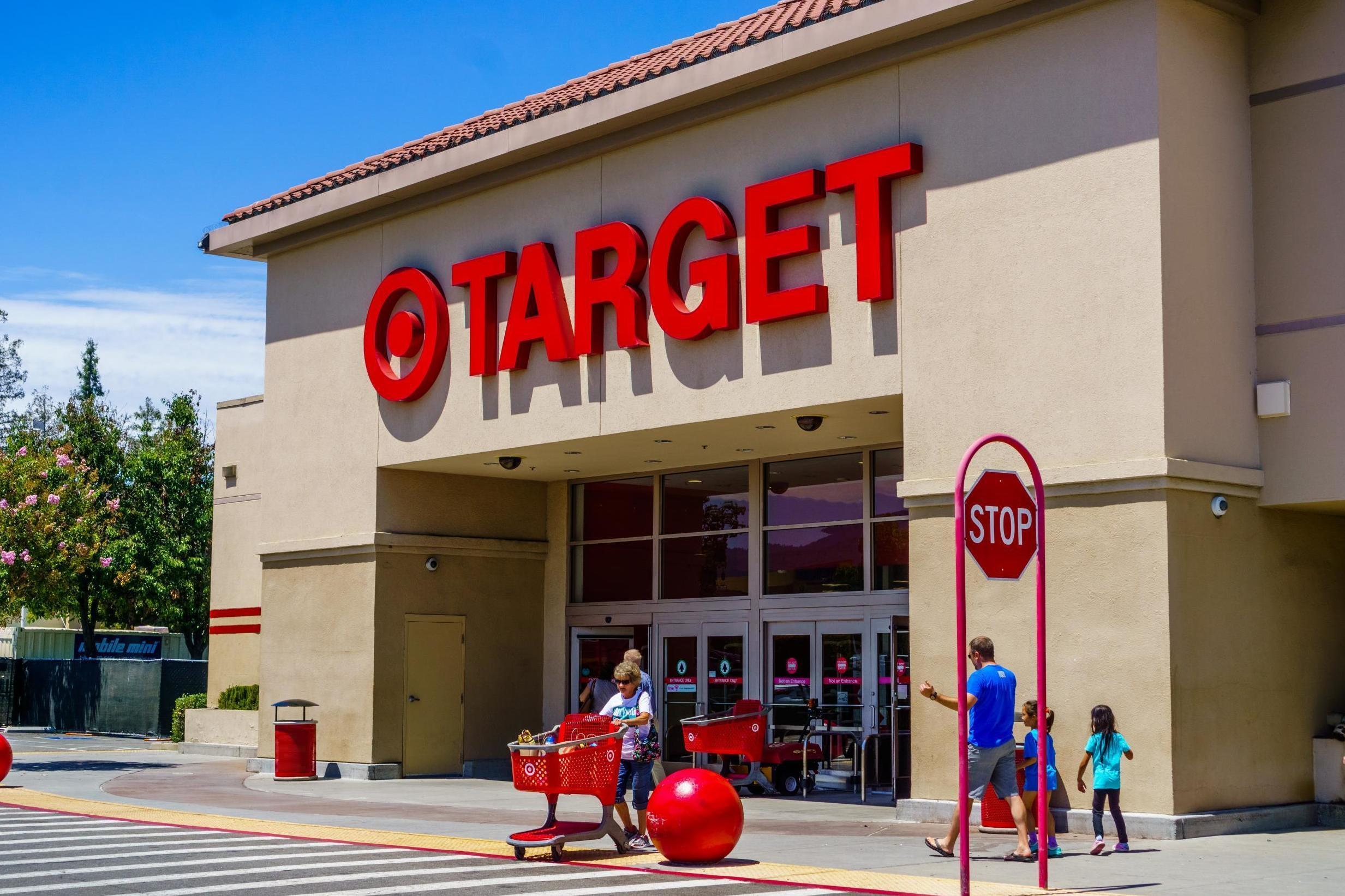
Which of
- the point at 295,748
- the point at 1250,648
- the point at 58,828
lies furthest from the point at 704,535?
the point at 58,828

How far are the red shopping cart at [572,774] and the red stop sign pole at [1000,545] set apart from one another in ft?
11.7

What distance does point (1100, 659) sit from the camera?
50.5 feet

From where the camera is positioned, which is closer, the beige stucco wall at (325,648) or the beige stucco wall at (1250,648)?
the beige stucco wall at (1250,648)

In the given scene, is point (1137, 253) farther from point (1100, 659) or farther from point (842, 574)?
point (842, 574)

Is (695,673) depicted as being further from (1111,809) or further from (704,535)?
(1111,809)

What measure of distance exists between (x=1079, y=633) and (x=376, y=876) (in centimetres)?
752

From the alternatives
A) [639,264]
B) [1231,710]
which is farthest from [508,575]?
[1231,710]

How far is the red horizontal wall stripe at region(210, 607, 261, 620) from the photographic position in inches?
1289

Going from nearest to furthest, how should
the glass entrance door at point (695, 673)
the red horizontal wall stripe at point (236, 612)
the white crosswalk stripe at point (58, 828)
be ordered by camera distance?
the white crosswalk stripe at point (58, 828) → the glass entrance door at point (695, 673) → the red horizontal wall stripe at point (236, 612)

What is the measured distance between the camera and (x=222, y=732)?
3105cm

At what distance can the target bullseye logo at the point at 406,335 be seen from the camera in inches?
908

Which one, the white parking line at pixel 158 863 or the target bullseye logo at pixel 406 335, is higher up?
the target bullseye logo at pixel 406 335

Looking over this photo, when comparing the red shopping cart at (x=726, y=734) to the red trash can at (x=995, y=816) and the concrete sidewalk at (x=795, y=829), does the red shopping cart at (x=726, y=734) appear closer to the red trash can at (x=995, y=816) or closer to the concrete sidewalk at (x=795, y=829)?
the concrete sidewalk at (x=795, y=829)

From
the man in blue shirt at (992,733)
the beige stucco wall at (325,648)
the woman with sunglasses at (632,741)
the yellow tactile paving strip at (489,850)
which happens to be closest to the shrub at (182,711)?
the beige stucco wall at (325,648)
